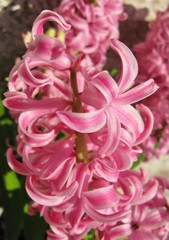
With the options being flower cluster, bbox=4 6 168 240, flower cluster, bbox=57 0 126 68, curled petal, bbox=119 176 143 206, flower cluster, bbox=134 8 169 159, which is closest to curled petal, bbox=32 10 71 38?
flower cluster, bbox=4 6 168 240

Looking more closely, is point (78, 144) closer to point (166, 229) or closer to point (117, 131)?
point (117, 131)

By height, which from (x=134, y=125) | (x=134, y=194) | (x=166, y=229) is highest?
(x=134, y=125)

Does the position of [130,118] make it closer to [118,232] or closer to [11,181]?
[118,232]

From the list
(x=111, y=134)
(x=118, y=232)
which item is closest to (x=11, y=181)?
(x=118, y=232)

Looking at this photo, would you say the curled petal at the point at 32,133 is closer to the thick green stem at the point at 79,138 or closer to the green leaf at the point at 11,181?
the thick green stem at the point at 79,138

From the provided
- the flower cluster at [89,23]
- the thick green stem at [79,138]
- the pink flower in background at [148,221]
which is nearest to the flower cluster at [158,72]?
the flower cluster at [89,23]

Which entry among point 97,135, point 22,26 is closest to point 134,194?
point 97,135
